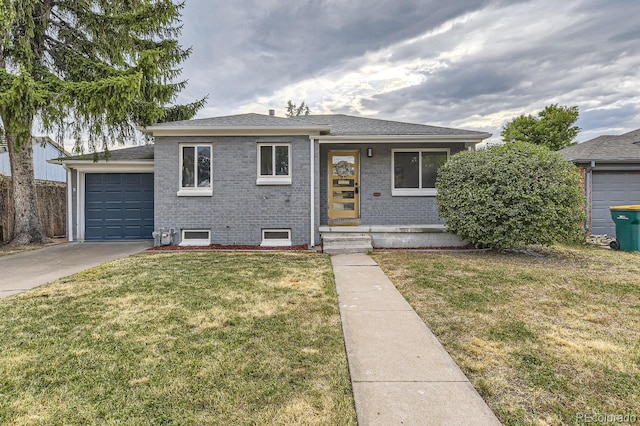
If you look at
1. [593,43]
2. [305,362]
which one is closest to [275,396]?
[305,362]

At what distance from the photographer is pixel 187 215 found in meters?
9.01

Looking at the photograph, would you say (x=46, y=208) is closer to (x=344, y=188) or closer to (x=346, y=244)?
(x=344, y=188)

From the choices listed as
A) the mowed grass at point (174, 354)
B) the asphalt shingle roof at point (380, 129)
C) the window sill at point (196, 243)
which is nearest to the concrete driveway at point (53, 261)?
the mowed grass at point (174, 354)

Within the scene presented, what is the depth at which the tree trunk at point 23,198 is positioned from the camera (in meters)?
9.72

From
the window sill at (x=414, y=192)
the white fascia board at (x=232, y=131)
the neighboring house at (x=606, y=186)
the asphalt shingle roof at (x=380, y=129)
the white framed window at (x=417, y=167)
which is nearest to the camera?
the white fascia board at (x=232, y=131)

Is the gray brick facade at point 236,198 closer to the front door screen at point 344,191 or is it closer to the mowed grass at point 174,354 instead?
the front door screen at point 344,191

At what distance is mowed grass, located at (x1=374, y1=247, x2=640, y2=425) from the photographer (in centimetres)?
215

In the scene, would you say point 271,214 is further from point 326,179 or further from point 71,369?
point 71,369

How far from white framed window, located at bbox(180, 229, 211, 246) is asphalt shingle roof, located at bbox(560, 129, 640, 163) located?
11921mm

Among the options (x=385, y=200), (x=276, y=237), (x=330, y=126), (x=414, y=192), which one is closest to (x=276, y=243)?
(x=276, y=237)

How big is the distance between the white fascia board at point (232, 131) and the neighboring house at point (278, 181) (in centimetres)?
3

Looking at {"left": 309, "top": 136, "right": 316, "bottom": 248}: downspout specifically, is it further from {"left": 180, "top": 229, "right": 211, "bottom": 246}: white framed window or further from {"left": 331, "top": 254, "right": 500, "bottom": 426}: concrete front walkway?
{"left": 331, "top": 254, "right": 500, "bottom": 426}: concrete front walkway

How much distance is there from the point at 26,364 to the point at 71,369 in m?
0.44

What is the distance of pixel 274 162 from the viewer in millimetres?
9078
